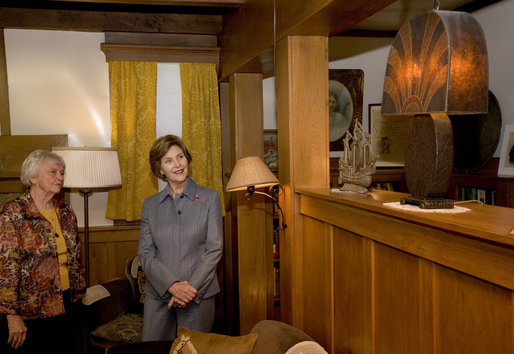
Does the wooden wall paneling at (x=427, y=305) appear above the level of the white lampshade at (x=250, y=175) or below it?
below

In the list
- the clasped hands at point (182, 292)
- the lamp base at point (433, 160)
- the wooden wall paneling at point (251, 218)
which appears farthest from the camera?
the wooden wall paneling at point (251, 218)

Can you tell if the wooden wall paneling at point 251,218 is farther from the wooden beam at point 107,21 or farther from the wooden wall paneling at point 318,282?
the wooden wall paneling at point 318,282

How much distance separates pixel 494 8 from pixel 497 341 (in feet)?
11.7

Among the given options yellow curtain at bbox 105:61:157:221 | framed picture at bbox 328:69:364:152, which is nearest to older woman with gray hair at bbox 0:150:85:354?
yellow curtain at bbox 105:61:157:221

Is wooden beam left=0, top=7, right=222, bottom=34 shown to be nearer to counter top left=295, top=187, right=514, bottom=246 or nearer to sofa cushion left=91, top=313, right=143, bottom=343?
sofa cushion left=91, top=313, right=143, bottom=343

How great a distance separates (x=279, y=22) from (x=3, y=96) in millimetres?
2733

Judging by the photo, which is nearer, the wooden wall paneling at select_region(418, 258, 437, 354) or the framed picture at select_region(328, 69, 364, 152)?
the wooden wall paneling at select_region(418, 258, 437, 354)

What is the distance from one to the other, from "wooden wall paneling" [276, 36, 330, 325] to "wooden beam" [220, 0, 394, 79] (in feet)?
0.37

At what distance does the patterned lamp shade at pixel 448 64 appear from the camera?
1.44m

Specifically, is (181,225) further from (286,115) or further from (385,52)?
(385,52)

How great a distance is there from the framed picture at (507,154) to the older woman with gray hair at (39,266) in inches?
127

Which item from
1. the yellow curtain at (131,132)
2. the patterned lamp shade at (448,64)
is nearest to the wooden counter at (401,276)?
the patterned lamp shade at (448,64)

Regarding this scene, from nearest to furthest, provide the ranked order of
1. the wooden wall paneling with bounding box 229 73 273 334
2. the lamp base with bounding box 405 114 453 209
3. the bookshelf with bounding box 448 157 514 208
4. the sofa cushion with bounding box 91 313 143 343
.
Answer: the lamp base with bounding box 405 114 453 209, the sofa cushion with bounding box 91 313 143 343, the bookshelf with bounding box 448 157 514 208, the wooden wall paneling with bounding box 229 73 273 334

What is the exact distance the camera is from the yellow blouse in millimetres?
2795
